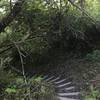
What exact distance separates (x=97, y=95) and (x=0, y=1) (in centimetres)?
573

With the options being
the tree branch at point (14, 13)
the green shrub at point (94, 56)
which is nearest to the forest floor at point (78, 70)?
the green shrub at point (94, 56)

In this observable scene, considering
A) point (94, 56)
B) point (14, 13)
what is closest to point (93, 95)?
point (94, 56)

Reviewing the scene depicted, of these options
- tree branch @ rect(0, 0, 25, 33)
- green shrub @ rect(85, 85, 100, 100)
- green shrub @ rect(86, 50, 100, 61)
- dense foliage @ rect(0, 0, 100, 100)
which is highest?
tree branch @ rect(0, 0, 25, 33)

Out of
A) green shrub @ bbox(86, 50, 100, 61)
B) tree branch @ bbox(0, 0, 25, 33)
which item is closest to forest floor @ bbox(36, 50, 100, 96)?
green shrub @ bbox(86, 50, 100, 61)

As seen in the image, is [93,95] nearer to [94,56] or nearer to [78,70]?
[78,70]

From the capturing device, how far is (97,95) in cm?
967

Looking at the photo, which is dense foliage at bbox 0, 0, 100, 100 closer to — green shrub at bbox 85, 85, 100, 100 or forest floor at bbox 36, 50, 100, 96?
forest floor at bbox 36, 50, 100, 96

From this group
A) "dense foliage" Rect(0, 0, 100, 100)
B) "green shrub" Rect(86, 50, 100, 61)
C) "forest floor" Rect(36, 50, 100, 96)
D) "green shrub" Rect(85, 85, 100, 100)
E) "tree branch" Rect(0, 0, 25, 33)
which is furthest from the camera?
"green shrub" Rect(86, 50, 100, 61)

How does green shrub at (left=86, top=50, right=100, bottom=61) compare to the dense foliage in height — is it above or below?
below

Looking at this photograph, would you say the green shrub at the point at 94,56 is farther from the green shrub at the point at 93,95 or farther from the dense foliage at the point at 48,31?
the green shrub at the point at 93,95

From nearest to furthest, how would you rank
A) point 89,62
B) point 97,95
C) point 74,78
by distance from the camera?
1. point 97,95
2. point 74,78
3. point 89,62

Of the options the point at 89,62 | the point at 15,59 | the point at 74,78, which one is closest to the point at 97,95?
the point at 74,78

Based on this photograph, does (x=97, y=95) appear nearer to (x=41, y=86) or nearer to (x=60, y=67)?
(x=41, y=86)

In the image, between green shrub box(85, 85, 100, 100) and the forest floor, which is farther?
the forest floor
